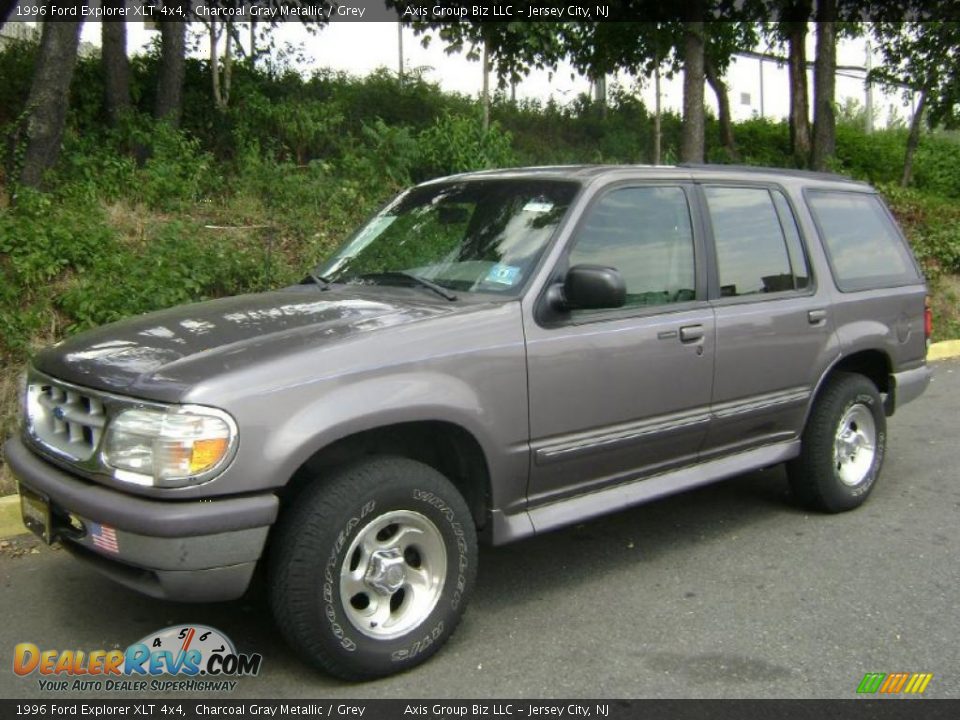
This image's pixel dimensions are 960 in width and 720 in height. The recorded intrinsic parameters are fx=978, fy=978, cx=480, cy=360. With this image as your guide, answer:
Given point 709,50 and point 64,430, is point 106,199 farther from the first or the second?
point 709,50

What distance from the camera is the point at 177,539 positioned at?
3053 mm

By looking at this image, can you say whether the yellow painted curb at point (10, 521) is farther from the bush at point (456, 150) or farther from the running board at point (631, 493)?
→ the bush at point (456, 150)

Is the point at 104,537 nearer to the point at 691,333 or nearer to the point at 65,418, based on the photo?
the point at 65,418

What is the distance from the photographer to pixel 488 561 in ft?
15.6

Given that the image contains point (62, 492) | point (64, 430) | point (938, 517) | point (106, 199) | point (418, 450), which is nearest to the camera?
point (62, 492)

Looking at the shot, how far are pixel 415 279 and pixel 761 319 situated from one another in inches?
69.7

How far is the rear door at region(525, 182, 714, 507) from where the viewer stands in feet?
12.9

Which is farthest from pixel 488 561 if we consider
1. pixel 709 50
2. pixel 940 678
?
pixel 709 50

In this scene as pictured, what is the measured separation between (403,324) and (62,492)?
1.31 meters

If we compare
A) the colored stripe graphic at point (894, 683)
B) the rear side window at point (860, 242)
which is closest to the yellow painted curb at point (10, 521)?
the colored stripe graphic at point (894, 683)

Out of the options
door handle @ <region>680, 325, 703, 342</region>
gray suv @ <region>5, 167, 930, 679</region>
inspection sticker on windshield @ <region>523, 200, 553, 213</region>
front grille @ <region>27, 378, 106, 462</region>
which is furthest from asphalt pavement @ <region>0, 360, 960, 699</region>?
inspection sticker on windshield @ <region>523, 200, 553, 213</region>

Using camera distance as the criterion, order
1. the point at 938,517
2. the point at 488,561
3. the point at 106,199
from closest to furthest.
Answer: the point at 488,561
the point at 938,517
the point at 106,199

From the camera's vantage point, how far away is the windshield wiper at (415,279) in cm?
397
